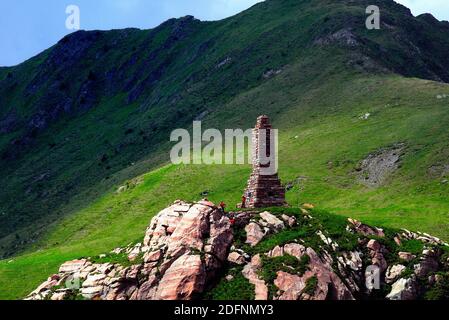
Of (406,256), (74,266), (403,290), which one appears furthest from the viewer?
(74,266)

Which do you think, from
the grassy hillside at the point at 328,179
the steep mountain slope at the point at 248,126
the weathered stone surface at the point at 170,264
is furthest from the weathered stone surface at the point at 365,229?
the grassy hillside at the point at 328,179

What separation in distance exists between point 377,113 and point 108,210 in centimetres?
4060

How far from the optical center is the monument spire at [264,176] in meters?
42.7

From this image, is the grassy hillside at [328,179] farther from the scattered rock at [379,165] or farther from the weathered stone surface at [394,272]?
the weathered stone surface at [394,272]

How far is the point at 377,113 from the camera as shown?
94.2 m

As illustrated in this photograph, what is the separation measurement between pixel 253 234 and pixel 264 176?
6.29 m

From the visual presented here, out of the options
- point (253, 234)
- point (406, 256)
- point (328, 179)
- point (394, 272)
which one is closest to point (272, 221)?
point (253, 234)

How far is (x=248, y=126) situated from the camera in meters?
112

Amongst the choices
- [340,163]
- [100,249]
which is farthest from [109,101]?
[100,249]

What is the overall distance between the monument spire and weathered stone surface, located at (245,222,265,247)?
445cm

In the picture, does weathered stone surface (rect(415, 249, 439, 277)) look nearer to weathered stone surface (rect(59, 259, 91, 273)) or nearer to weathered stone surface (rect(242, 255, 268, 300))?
weathered stone surface (rect(242, 255, 268, 300))

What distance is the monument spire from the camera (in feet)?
140

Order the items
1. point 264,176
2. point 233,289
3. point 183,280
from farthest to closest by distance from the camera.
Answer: point 264,176, point 183,280, point 233,289

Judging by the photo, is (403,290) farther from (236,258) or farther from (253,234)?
(236,258)
